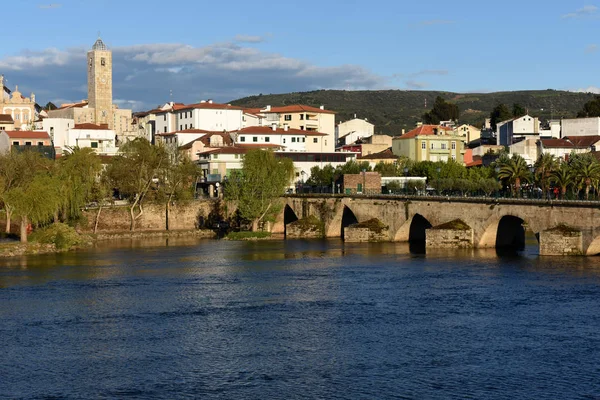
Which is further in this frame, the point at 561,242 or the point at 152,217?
the point at 152,217

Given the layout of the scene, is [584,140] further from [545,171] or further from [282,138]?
[545,171]

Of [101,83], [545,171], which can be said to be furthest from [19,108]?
[545,171]

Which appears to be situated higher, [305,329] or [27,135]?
[27,135]

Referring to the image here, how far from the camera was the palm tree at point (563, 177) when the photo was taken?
83188 mm

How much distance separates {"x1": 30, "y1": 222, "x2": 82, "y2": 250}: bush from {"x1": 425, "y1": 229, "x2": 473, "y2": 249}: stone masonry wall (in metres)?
29.1

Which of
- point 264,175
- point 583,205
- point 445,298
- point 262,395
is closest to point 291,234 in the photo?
point 264,175

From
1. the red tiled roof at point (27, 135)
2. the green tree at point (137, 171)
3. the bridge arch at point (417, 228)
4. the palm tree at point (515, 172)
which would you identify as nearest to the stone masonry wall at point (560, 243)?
the bridge arch at point (417, 228)

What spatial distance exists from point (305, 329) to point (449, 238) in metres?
32.2

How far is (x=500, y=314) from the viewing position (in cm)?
4712

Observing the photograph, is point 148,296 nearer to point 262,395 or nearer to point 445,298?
point 445,298

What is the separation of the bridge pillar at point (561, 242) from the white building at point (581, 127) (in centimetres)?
7764

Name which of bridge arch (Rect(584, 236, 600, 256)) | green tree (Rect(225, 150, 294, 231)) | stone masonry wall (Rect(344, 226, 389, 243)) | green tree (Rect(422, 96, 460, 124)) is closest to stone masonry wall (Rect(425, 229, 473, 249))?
stone masonry wall (Rect(344, 226, 389, 243))

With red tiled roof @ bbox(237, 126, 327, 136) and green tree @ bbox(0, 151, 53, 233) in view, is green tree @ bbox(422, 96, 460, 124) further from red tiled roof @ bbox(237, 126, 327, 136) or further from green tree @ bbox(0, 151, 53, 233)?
green tree @ bbox(0, 151, 53, 233)

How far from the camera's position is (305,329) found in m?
44.8
